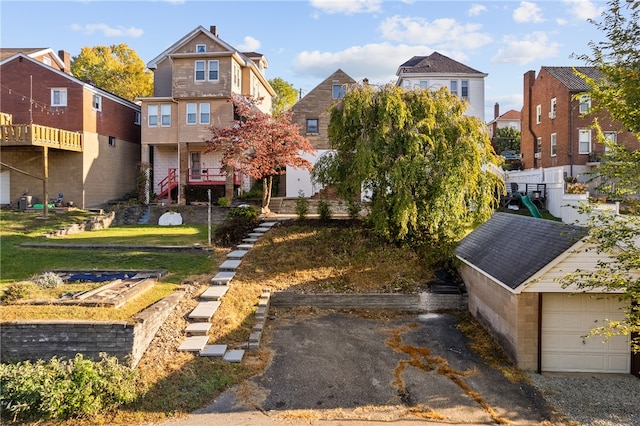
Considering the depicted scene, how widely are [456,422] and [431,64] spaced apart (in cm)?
3102

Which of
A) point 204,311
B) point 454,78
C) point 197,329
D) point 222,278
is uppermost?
point 454,78

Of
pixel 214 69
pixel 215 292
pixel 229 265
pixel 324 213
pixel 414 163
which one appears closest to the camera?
pixel 215 292

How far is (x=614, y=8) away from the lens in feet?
19.2

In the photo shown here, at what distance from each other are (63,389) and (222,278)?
5.45 m

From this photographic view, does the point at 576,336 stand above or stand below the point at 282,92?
below

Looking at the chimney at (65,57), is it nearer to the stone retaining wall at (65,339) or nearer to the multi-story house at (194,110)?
the multi-story house at (194,110)

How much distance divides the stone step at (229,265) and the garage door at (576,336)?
8685mm

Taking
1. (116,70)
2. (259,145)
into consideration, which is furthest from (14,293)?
(116,70)

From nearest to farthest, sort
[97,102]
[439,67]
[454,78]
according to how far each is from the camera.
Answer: [97,102] → [454,78] → [439,67]

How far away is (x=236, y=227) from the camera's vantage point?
16.5m

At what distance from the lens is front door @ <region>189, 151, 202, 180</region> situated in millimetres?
26656

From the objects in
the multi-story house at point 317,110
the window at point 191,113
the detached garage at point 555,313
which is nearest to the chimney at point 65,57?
the window at point 191,113

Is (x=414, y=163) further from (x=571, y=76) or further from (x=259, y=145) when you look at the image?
(x=571, y=76)

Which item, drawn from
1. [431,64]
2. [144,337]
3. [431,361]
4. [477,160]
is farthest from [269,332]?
[431,64]
